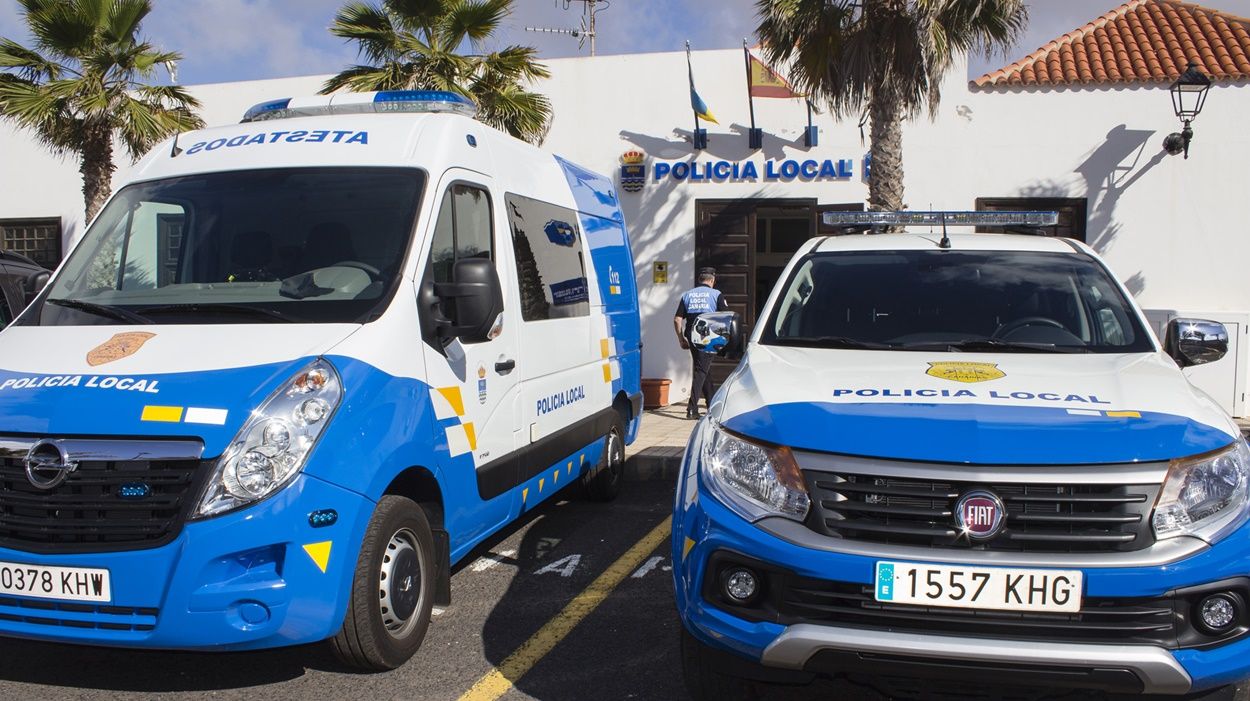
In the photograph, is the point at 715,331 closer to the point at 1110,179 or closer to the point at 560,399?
the point at 560,399

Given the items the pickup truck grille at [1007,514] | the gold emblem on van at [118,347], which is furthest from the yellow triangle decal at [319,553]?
the pickup truck grille at [1007,514]

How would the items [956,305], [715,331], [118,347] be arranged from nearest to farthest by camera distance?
1. [118,347]
2. [956,305]
3. [715,331]

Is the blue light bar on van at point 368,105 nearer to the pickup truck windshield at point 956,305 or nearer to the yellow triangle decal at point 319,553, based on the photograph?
the pickup truck windshield at point 956,305

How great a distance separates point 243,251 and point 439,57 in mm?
7632

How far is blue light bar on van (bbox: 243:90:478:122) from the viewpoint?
5066mm

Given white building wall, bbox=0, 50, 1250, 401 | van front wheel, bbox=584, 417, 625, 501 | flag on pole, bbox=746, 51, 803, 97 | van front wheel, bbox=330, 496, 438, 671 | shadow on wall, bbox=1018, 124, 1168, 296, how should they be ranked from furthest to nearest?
flag on pole, bbox=746, 51, 803, 97 → shadow on wall, bbox=1018, 124, 1168, 296 → white building wall, bbox=0, 50, 1250, 401 → van front wheel, bbox=584, 417, 625, 501 → van front wheel, bbox=330, 496, 438, 671

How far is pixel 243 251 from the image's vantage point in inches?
168

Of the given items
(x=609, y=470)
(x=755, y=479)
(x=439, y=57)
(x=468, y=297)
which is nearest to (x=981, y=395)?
(x=755, y=479)

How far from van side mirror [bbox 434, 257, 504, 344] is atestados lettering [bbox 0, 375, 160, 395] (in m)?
1.14

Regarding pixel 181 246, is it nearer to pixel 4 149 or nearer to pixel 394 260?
pixel 394 260

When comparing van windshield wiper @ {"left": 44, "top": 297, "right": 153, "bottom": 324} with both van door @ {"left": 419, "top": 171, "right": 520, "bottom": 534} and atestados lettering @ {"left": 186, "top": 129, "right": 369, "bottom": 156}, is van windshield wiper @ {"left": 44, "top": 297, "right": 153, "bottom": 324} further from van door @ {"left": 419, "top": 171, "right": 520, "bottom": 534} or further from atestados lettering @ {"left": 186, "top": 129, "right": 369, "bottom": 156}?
van door @ {"left": 419, "top": 171, "right": 520, "bottom": 534}

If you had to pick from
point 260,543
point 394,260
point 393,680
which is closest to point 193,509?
point 260,543

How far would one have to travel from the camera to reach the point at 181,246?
449 centimetres

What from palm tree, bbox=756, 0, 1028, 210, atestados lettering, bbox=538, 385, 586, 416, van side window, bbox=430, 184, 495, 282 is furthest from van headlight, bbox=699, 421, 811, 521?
palm tree, bbox=756, 0, 1028, 210
